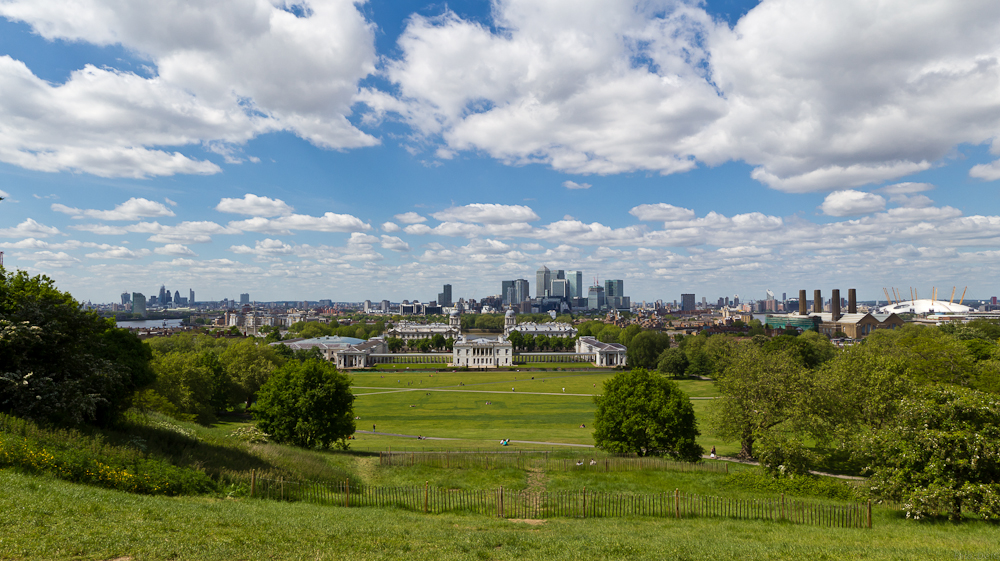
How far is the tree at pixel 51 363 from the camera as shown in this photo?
1798 cm

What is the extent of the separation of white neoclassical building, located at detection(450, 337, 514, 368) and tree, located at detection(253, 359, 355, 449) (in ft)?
323

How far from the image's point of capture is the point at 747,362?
37125mm

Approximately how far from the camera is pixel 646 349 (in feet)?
387

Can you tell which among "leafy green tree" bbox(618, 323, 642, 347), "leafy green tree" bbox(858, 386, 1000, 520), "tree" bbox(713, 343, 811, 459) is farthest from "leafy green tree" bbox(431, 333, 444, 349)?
"leafy green tree" bbox(858, 386, 1000, 520)

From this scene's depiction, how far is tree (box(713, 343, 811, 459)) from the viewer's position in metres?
33.1

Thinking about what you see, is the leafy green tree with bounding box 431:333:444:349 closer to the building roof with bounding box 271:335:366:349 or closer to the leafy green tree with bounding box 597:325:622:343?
the building roof with bounding box 271:335:366:349

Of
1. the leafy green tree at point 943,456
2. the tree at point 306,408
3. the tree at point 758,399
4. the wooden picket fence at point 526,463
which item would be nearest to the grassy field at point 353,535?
the leafy green tree at point 943,456

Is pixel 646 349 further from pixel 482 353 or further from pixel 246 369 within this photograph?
pixel 246 369

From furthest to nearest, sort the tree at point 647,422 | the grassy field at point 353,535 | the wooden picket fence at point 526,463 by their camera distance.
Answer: the tree at point 647,422 < the wooden picket fence at point 526,463 < the grassy field at point 353,535

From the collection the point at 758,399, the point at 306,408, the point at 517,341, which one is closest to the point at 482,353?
the point at 517,341

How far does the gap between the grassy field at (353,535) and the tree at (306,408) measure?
1843cm

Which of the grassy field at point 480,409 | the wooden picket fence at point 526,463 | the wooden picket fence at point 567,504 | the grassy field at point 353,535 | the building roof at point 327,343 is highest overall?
→ the grassy field at point 353,535

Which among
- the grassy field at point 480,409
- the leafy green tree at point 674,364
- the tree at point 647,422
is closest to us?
the tree at point 647,422

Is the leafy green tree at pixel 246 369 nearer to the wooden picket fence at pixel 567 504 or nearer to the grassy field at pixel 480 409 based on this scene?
the grassy field at pixel 480 409
